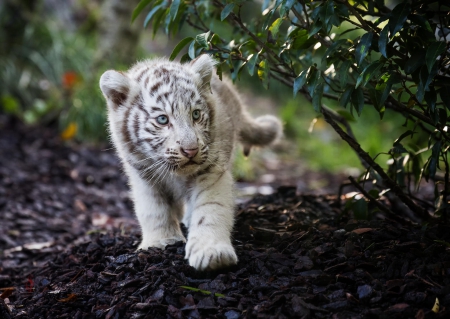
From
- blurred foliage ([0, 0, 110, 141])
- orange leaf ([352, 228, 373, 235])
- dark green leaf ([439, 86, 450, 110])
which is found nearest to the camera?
dark green leaf ([439, 86, 450, 110])

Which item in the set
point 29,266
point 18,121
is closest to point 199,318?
point 29,266

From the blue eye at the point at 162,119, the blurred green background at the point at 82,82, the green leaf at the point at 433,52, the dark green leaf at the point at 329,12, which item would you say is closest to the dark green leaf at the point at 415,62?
the green leaf at the point at 433,52

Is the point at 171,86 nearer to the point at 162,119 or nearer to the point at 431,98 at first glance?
the point at 162,119

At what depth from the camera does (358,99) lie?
2.79m

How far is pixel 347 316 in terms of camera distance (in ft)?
7.65

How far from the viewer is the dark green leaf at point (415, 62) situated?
8.43 ft

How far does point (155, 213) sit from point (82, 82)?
16.2 ft

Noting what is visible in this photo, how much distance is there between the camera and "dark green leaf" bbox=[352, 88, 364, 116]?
9.07 feet

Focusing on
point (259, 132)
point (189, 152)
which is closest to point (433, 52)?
point (189, 152)

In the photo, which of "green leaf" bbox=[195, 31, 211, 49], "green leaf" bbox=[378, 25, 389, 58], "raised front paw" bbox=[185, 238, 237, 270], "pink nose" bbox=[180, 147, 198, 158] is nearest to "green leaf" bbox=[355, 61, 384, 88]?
"green leaf" bbox=[378, 25, 389, 58]

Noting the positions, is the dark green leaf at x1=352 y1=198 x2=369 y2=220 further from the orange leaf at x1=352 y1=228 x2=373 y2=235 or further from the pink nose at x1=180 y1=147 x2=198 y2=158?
the pink nose at x1=180 y1=147 x2=198 y2=158

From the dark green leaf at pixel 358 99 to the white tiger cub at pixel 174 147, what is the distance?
895 millimetres

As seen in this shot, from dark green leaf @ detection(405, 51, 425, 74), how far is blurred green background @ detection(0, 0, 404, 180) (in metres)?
4.17

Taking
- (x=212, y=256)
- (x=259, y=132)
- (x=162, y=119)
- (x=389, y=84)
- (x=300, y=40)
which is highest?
(x=259, y=132)
